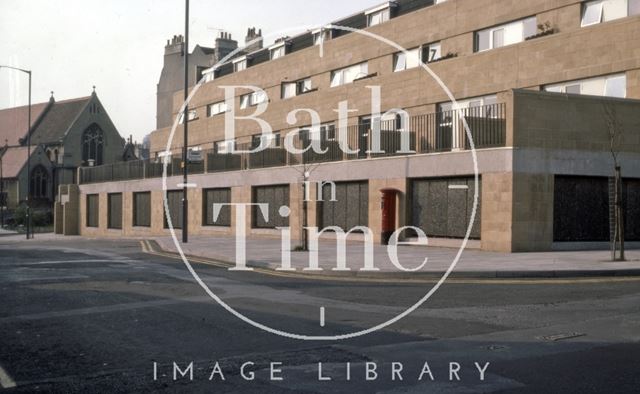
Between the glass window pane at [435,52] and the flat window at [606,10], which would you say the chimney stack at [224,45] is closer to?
the glass window pane at [435,52]

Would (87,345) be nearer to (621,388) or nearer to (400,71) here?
(621,388)

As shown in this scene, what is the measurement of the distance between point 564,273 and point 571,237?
23.5 feet

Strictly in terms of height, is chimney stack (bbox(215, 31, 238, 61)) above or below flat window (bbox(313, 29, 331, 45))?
above

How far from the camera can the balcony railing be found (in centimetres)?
2216

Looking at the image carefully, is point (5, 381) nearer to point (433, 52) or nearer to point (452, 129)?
point (452, 129)

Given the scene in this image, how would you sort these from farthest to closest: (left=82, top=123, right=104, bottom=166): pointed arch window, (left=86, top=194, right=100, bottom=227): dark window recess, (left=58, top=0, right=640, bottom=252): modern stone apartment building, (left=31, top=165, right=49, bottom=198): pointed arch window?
(left=82, top=123, right=104, bottom=166): pointed arch window, (left=31, top=165, right=49, bottom=198): pointed arch window, (left=86, top=194, right=100, bottom=227): dark window recess, (left=58, top=0, right=640, bottom=252): modern stone apartment building

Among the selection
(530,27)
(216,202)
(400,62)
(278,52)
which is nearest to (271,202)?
(216,202)

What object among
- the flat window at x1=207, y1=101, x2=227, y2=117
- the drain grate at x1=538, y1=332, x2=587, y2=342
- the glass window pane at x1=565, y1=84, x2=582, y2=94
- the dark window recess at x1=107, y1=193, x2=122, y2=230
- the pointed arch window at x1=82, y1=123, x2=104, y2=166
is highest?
the pointed arch window at x1=82, y1=123, x2=104, y2=166

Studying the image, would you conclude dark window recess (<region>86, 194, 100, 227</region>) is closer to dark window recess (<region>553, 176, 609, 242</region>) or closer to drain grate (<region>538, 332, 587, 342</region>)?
dark window recess (<region>553, 176, 609, 242</region>)

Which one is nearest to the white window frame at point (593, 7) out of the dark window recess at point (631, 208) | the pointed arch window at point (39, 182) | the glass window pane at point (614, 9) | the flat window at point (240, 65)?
the glass window pane at point (614, 9)

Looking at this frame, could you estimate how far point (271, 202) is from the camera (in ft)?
111

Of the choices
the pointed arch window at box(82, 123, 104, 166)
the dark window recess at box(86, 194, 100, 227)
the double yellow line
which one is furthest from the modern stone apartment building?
the pointed arch window at box(82, 123, 104, 166)

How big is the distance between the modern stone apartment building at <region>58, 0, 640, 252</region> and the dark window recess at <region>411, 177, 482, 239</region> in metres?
0.06

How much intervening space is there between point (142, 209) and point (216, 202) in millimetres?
10093
